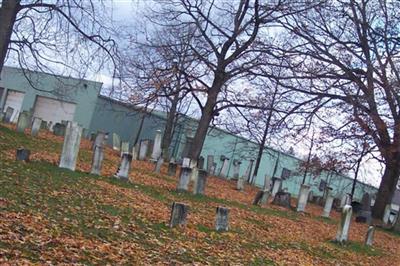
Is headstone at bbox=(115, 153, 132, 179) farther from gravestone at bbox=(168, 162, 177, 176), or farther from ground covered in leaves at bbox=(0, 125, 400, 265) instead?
gravestone at bbox=(168, 162, 177, 176)

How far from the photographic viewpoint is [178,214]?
8.80 meters

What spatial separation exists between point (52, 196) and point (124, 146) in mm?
8809

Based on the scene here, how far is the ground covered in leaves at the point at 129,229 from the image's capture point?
20.1 feet

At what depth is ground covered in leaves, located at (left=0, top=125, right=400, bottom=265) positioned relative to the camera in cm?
611

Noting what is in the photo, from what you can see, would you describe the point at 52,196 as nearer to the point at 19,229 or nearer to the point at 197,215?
the point at 19,229

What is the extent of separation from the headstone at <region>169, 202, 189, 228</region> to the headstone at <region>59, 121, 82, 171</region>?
3964 millimetres

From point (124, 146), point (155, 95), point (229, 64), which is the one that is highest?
point (229, 64)

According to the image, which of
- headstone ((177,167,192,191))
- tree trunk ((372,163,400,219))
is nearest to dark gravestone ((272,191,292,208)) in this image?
headstone ((177,167,192,191))

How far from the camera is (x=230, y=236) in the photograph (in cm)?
947

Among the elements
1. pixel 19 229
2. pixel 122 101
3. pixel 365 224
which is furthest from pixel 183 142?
pixel 19 229

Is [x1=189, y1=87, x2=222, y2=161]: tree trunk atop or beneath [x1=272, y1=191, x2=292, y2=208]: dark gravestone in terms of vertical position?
atop

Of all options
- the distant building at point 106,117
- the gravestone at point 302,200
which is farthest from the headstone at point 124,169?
the distant building at point 106,117

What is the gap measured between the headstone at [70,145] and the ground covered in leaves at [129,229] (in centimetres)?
28

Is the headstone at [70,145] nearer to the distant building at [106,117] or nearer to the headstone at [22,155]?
the headstone at [22,155]
